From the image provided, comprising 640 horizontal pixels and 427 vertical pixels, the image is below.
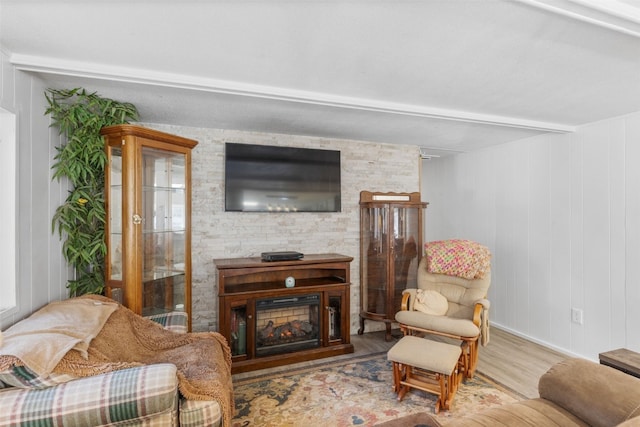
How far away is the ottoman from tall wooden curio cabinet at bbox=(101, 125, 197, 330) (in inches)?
67.8

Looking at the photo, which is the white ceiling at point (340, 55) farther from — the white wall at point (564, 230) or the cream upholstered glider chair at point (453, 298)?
the cream upholstered glider chair at point (453, 298)

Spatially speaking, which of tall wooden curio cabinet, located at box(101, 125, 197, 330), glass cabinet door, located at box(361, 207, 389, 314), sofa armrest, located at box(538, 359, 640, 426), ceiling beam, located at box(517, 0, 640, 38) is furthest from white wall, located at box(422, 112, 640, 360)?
tall wooden curio cabinet, located at box(101, 125, 197, 330)

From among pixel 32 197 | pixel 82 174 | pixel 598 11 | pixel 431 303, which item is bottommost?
pixel 431 303

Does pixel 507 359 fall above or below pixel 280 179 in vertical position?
below

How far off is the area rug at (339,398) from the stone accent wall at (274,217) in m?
0.97

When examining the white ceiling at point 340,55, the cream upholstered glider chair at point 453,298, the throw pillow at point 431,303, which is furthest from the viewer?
the throw pillow at point 431,303

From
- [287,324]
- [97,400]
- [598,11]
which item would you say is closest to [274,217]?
[287,324]

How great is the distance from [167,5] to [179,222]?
169 centimetres

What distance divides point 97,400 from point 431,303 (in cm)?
259

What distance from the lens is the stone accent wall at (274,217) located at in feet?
10.7

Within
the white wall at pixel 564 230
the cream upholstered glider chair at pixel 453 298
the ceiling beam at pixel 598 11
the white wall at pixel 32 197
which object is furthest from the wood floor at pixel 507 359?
the ceiling beam at pixel 598 11

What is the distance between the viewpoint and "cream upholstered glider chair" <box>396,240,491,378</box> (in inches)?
105

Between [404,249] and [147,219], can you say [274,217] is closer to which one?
[147,219]

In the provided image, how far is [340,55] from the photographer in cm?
178
